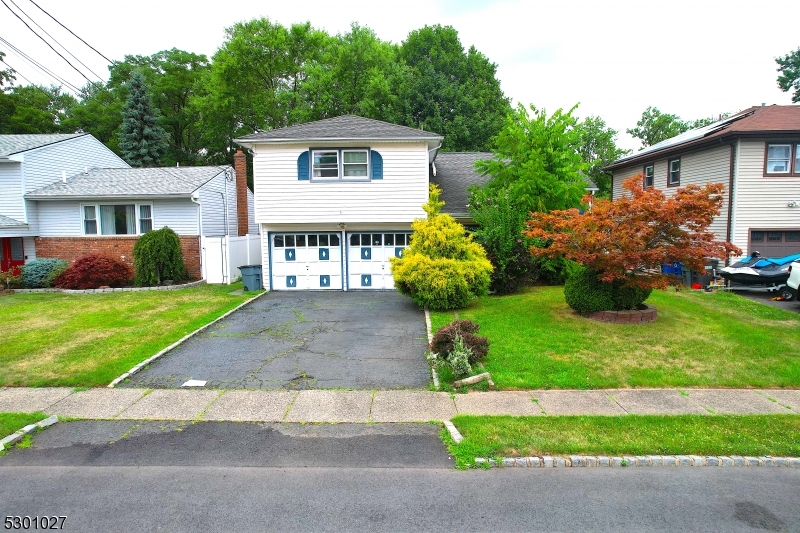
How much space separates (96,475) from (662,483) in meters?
6.28

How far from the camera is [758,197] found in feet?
60.9

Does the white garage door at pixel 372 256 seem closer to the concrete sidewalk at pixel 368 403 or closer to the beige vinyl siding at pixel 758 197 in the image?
the concrete sidewalk at pixel 368 403

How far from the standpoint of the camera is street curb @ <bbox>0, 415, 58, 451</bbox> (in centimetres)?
641

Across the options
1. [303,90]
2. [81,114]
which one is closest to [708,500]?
[303,90]

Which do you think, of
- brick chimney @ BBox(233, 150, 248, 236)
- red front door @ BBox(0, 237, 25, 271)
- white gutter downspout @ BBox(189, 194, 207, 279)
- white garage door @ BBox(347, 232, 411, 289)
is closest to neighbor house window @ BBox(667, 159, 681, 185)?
white garage door @ BBox(347, 232, 411, 289)

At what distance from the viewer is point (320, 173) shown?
60.3 feet

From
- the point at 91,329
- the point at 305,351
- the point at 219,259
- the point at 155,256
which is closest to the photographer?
the point at 305,351

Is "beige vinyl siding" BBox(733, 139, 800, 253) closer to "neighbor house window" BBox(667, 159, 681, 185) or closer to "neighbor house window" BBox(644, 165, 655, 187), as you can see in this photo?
"neighbor house window" BBox(667, 159, 681, 185)

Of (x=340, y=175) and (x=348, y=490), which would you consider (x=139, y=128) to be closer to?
(x=340, y=175)

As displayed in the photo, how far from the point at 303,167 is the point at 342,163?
4.66 feet

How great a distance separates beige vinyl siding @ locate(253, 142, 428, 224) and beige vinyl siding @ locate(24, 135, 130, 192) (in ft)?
35.7

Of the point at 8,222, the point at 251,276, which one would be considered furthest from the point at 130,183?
the point at 251,276

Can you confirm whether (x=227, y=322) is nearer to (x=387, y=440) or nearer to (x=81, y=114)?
(x=387, y=440)

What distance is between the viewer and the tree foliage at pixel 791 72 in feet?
134
